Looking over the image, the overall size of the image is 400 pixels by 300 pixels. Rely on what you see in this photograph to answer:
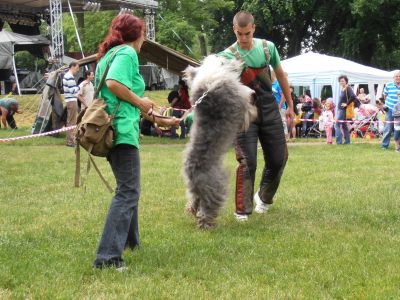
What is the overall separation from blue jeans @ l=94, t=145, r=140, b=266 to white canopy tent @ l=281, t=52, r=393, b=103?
58.6ft

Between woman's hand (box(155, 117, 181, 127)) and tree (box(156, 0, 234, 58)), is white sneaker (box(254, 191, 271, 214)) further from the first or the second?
tree (box(156, 0, 234, 58))

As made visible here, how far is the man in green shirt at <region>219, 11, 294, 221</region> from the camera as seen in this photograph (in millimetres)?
5836

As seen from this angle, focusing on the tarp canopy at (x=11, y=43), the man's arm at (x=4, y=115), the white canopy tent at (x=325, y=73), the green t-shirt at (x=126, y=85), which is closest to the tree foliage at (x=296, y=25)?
the tarp canopy at (x=11, y=43)

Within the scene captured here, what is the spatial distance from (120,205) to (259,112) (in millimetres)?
2217

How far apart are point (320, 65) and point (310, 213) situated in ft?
54.2

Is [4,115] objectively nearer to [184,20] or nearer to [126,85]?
[126,85]

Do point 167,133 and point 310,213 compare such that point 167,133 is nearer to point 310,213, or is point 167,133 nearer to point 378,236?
point 310,213

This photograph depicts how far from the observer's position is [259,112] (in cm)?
598

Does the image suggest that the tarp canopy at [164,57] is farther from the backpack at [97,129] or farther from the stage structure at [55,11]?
the backpack at [97,129]

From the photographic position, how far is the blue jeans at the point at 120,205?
168 inches

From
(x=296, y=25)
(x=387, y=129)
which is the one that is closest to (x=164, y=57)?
(x=387, y=129)

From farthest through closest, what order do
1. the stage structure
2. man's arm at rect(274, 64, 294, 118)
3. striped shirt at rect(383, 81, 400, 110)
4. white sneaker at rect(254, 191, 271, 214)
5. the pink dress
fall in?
the stage structure, the pink dress, striped shirt at rect(383, 81, 400, 110), white sneaker at rect(254, 191, 271, 214), man's arm at rect(274, 64, 294, 118)

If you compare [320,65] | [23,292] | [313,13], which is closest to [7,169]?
[23,292]

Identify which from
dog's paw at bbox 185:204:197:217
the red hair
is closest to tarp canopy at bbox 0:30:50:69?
dog's paw at bbox 185:204:197:217
